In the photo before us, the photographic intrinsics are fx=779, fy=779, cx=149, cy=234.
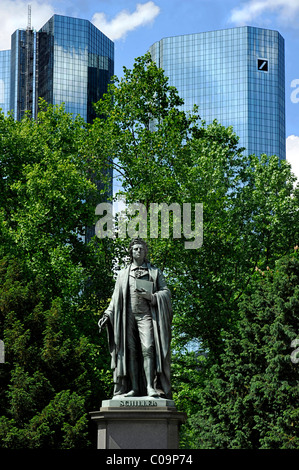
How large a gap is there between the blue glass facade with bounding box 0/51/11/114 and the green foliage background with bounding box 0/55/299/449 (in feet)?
317

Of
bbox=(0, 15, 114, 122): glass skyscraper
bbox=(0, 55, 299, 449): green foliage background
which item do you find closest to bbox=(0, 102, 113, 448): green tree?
bbox=(0, 55, 299, 449): green foliage background

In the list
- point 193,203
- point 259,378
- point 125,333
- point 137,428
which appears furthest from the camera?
point 193,203

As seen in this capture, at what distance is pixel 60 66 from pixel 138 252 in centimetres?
10970

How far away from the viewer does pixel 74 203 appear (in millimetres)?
29672

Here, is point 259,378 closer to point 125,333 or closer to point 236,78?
point 125,333

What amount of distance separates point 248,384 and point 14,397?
8.89 meters

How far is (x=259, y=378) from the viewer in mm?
26875

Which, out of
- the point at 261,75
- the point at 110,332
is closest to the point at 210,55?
the point at 261,75

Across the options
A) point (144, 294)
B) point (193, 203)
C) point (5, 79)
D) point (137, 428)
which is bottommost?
point (137, 428)

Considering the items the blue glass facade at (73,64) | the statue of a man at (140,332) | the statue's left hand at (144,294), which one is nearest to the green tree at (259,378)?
the statue of a man at (140,332)

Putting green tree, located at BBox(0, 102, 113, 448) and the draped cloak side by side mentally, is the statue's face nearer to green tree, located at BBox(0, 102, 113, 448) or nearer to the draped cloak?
the draped cloak

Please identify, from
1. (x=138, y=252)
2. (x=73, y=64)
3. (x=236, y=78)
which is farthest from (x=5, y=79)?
(x=138, y=252)
